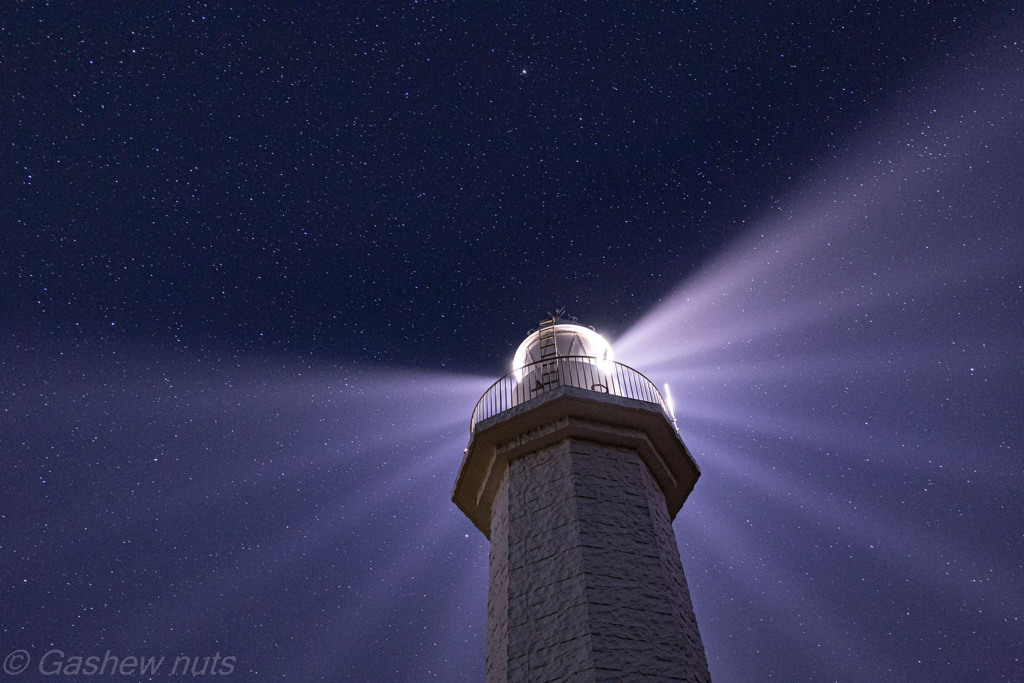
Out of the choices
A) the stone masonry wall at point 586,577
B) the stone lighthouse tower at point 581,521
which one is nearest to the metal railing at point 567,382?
the stone lighthouse tower at point 581,521

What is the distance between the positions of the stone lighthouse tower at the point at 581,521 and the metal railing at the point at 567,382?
0.03m

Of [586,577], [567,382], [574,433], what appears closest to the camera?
[586,577]

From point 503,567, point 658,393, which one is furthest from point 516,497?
point 658,393

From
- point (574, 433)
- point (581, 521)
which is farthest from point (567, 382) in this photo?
point (581, 521)

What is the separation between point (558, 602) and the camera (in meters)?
8.93

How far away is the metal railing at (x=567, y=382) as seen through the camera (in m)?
12.1

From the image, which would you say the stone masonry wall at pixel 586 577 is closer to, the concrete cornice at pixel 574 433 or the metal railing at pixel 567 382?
the concrete cornice at pixel 574 433

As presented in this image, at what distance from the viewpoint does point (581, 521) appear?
9.62 m

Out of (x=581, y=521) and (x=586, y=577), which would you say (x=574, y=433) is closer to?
(x=581, y=521)

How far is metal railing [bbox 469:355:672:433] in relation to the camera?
1205cm

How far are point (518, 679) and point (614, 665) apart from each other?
1.19 metres

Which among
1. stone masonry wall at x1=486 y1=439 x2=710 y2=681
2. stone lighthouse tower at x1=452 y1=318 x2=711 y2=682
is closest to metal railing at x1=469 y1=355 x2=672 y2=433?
stone lighthouse tower at x1=452 y1=318 x2=711 y2=682

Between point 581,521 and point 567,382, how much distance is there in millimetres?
3035

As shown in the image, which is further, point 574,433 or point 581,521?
point 574,433
